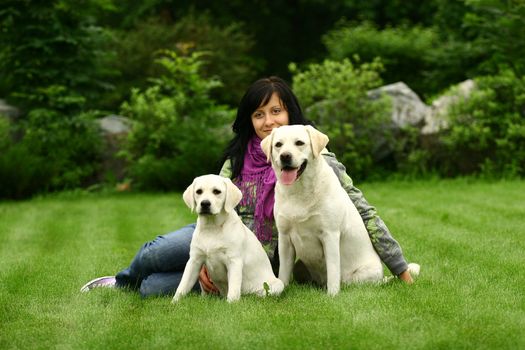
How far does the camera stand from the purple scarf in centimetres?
553

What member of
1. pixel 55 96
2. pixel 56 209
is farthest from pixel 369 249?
pixel 55 96

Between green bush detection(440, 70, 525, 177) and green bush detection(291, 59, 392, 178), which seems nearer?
green bush detection(440, 70, 525, 177)

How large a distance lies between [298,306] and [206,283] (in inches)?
31.6


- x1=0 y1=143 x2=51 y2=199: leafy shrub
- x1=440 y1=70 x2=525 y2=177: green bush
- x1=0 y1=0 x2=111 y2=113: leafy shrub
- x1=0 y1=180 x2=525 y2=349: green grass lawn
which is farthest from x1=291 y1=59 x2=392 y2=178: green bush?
x1=0 y1=143 x2=51 y2=199: leafy shrub

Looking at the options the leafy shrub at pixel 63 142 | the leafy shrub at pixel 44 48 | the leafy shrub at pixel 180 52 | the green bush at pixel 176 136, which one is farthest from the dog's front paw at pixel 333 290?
the leafy shrub at pixel 180 52

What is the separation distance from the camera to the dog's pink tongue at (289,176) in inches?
193

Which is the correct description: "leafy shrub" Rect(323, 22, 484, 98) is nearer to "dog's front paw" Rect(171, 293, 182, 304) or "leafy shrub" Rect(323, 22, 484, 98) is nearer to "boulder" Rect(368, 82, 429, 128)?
"boulder" Rect(368, 82, 429, 128)

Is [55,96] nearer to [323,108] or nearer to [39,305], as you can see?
[323,108]

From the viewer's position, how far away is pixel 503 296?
4.95 meters

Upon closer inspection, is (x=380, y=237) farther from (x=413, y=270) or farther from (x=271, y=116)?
(x=271, y=116)

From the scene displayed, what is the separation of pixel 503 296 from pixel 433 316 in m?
0.75

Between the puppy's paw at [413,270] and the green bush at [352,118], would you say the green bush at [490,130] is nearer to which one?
the green bush at [352,118]

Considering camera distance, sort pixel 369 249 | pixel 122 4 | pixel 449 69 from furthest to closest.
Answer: pixel 122 4
pixel 449 69
pixel 369 249

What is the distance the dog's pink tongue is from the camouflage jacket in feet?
1.81
